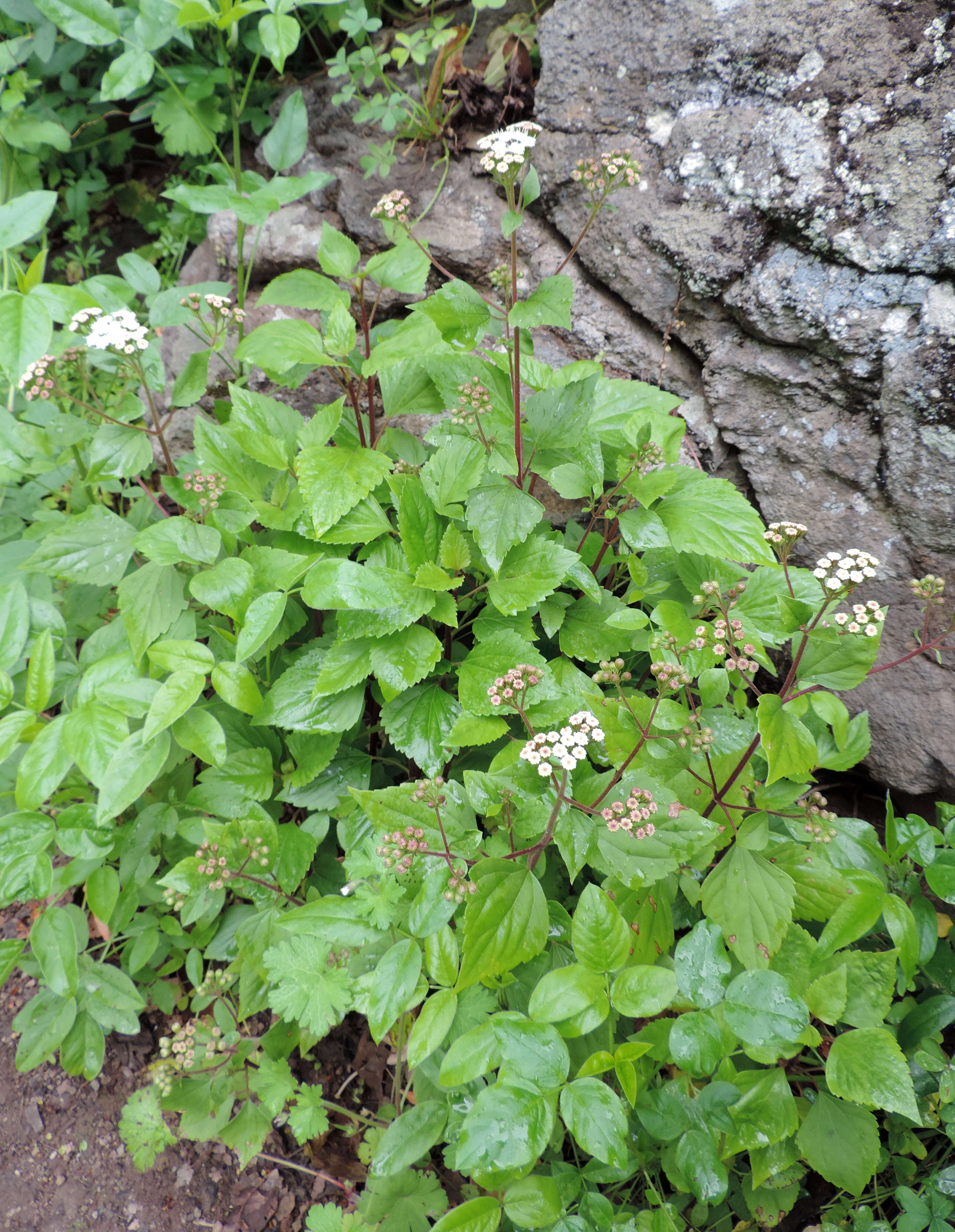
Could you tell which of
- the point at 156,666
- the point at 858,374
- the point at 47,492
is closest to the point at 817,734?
the point at 858,374

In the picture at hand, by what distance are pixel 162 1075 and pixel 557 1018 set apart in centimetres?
119

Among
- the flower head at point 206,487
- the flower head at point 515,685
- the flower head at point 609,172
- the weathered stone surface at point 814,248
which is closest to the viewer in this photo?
the flower head at point 515,685

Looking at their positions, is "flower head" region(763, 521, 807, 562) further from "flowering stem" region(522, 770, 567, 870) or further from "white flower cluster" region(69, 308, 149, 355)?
"white flower cluster" region(69, 308, 149, 355)

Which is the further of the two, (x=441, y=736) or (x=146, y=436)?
(x=146, y=436)

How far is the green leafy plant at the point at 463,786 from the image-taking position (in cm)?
149

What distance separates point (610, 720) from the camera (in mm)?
1666

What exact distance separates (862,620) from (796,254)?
152 centimetres

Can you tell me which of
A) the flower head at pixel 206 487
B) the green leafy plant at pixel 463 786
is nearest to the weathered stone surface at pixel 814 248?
the green leafy plant at pixel 463 786

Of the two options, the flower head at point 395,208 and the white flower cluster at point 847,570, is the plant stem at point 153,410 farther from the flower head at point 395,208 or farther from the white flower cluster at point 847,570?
the white flower cluster at point 847,570

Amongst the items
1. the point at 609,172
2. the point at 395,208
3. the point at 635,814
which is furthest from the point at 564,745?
the point at 395,208

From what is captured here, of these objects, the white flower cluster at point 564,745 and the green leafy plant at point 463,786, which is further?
the green leafy plant at point 463,786

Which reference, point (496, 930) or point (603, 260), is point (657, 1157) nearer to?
point (496, 930)

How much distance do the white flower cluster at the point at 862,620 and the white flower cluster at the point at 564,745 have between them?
20.1 inches

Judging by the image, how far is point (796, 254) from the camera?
7.65ft
